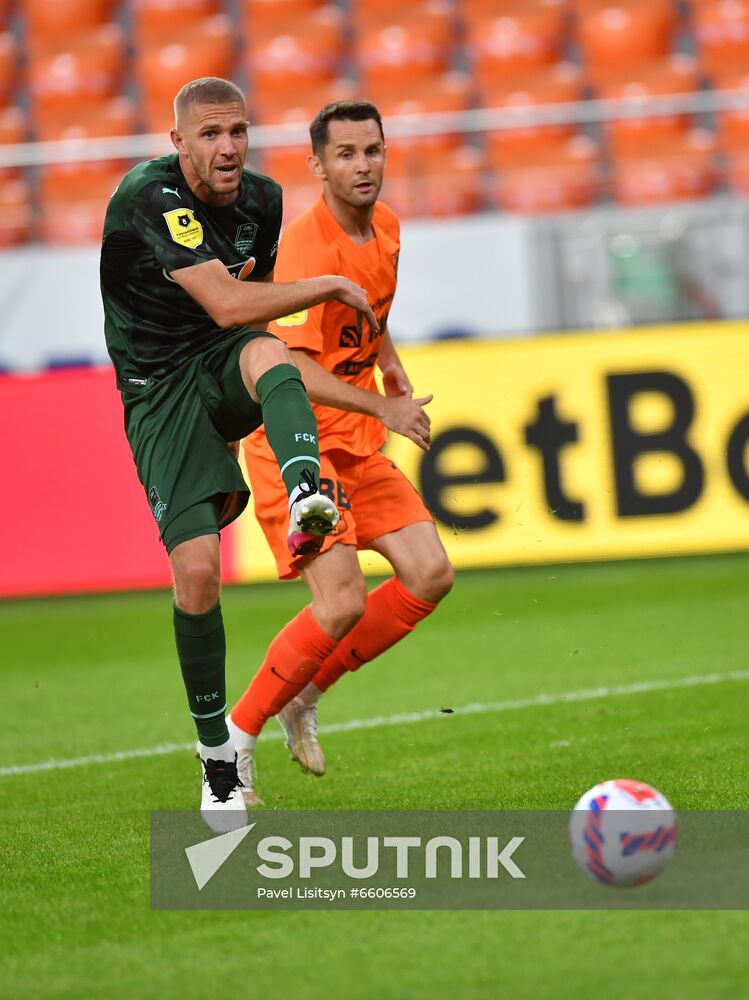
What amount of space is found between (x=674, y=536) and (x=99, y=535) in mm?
3743

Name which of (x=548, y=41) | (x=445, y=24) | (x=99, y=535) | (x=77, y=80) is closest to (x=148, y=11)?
(x=77, y=80)

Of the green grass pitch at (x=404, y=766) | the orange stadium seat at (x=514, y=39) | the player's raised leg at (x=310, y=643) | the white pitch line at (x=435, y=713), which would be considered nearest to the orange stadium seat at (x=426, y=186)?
the orange stadium seat at (x=514, y=39)

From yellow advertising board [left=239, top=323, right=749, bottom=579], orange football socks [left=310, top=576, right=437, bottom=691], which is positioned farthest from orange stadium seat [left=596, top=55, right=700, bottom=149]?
orange football socks [left=310, top=576, right=437, bottom=691]

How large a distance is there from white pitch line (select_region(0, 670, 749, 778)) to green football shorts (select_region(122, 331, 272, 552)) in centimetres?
175

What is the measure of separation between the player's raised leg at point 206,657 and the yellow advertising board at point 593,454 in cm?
538

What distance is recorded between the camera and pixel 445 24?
15.0 metres

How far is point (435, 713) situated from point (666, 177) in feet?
24.7

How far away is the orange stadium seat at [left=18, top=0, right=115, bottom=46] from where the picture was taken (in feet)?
49.8

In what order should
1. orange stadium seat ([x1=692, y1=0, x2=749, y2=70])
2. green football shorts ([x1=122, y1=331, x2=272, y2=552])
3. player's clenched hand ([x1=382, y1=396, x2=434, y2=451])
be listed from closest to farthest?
green football shorts ([x1=122, y1=331, x2=272, y2=552]) < player's clenched hand ([x1=382, y1=396, x2=434, y2=451]) < orange stadium seat ([x1=692, y1=0, x2=749, y2=70])

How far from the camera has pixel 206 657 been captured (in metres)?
4.77

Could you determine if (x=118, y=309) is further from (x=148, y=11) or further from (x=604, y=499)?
(x=148, y=11)

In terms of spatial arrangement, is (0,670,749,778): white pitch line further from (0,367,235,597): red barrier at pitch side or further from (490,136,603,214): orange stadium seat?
(490,136,603,214): orange stadium seat

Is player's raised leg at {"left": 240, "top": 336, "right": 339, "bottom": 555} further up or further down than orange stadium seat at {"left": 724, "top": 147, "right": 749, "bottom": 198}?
further down

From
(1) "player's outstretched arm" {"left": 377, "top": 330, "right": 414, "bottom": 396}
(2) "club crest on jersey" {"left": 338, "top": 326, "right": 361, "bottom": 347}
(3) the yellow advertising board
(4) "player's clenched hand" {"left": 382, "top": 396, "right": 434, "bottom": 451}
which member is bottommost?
(3) the yellow advertising board
